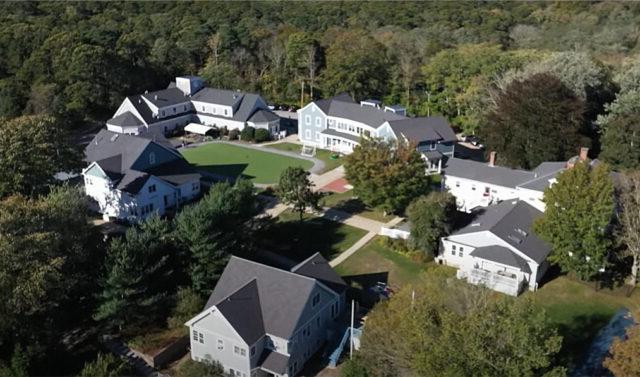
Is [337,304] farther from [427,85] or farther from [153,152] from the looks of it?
[427,85]

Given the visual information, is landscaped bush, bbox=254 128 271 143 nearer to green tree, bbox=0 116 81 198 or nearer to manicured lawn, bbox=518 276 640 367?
green tree, bbox=0 116 81 198

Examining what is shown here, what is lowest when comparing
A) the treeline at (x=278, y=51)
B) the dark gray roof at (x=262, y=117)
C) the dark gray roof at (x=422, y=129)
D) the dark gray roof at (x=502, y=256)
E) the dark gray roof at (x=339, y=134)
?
the dark gray roof at (x=502, y=256)

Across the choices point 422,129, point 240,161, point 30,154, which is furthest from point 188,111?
point 30,154

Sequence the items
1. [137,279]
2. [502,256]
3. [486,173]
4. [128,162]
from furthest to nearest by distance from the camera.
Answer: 1. [128,162]
2. [486,173]
3. [502,256]
4. [137,279]

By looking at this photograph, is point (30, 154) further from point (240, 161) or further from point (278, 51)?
point (278, 51)

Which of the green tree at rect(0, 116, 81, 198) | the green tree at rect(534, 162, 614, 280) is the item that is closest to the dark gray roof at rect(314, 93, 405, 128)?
the green tree at rect(534, 162, 614, 280)

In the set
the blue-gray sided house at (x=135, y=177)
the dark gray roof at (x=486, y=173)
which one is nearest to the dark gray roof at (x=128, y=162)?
the blue-gray sided house at (x=135, y=177)

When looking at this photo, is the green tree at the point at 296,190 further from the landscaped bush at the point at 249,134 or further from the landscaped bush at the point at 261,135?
the landscaped bush at the point at 249,134
